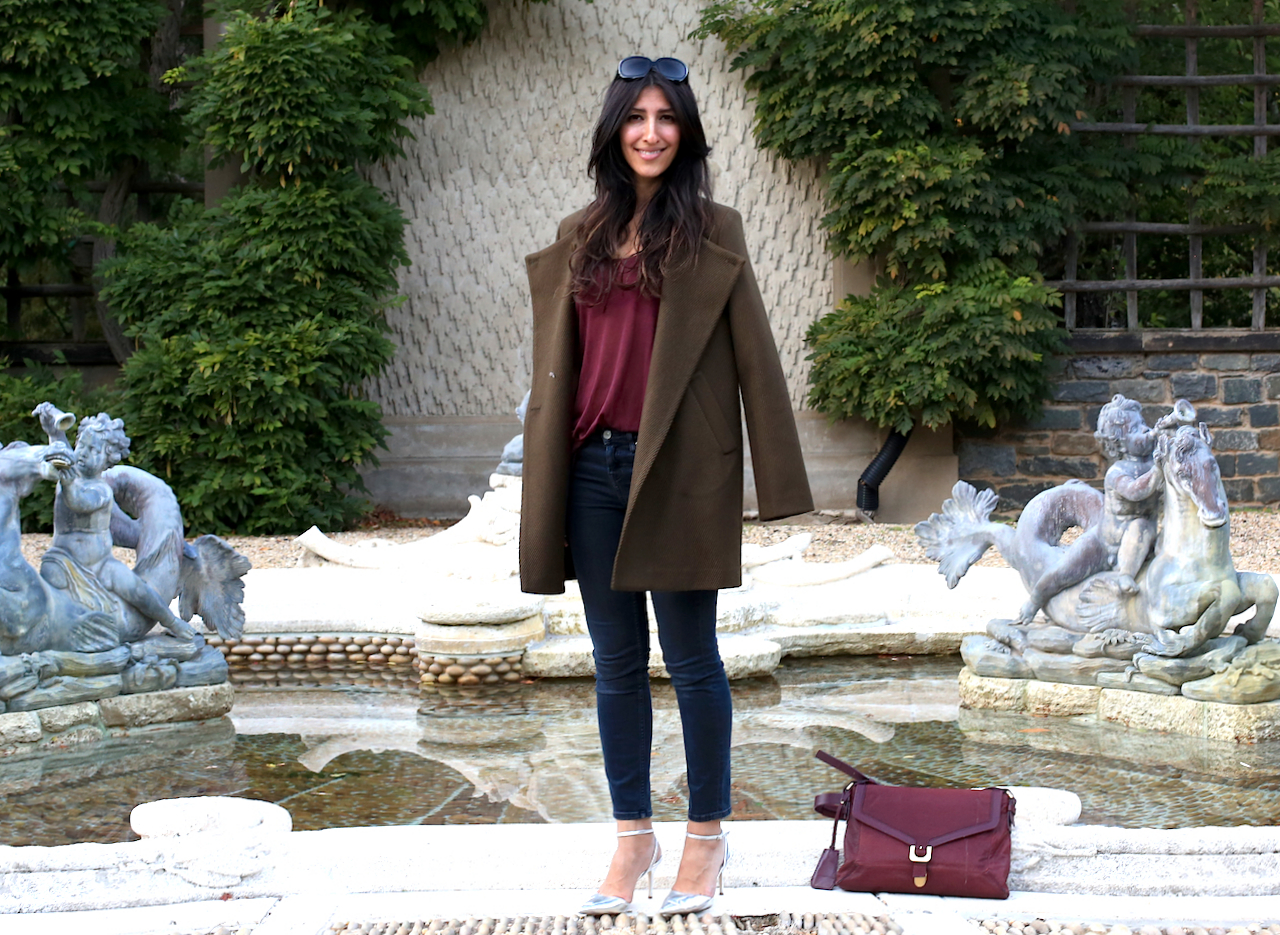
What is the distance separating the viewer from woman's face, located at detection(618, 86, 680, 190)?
6.66 ft

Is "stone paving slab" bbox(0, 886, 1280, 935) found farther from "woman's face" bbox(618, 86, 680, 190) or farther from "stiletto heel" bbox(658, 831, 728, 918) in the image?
"woman's face" bbox(618, 86, 680, 190)

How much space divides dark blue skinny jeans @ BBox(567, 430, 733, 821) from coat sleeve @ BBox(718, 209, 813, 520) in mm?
181

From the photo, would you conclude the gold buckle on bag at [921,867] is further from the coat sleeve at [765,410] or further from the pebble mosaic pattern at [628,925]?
the coat sleeve at [765,410]

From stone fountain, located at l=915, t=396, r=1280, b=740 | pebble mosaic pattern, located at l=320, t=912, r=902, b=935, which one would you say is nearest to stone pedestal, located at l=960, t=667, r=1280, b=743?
stone fountain, located at l=915, t=396, r=1280, b=740

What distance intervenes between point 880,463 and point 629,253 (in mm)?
6662

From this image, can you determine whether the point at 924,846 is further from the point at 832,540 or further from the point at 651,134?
the point at 832,540

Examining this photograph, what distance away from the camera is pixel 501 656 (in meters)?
4.10

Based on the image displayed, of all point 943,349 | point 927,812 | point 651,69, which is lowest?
point 927,812

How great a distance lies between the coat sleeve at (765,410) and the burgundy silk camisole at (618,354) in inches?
5.2

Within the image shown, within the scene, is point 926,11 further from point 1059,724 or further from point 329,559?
point 1059,724

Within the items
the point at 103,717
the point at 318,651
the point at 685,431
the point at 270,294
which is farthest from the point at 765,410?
the point at 270,294

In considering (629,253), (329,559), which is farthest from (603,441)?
(329,559)

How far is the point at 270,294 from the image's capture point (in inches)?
304

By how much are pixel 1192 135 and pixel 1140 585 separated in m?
5.96
